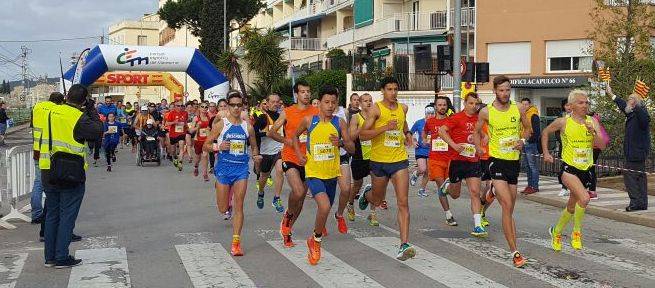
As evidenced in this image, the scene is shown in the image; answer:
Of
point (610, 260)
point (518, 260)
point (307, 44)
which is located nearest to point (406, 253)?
point (518, 260)

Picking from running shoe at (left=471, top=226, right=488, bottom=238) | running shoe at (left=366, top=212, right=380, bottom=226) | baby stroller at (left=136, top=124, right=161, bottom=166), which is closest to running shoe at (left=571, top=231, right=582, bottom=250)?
running shoe at (left=471, top=226, right=488, bottom=238)

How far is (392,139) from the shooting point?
27.7 feet

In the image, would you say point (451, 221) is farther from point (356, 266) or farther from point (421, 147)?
point (356, 266)

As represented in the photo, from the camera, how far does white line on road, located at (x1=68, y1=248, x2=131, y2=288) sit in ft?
22.9

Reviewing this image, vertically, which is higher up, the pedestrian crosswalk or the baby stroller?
the baby stroller

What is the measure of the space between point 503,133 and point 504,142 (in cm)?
10

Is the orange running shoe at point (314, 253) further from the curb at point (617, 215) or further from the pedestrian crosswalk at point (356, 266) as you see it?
the curb at point (617, 215)

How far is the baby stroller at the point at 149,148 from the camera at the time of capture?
21506 millimetres

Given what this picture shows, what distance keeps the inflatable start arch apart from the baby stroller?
169 inches

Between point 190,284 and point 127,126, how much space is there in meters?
19.9

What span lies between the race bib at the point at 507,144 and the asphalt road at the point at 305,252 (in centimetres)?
116

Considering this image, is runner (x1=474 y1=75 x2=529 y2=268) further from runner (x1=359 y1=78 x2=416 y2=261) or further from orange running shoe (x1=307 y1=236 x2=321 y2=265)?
orange running shoe (x1=307 y1=236 x2=321 y2=265)

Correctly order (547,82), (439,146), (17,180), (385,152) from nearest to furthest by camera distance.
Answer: (385,152), (439,146), (17,180), (547,82)

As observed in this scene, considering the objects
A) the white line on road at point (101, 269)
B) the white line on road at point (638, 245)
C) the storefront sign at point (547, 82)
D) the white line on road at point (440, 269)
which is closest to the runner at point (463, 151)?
the white line on road at point (440, 269)
